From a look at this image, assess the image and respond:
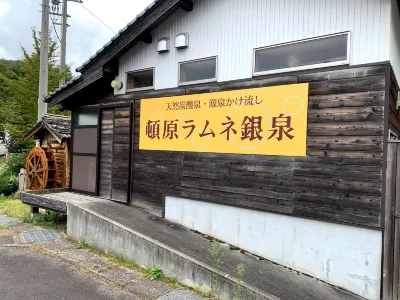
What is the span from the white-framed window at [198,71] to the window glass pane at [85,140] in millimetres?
3166

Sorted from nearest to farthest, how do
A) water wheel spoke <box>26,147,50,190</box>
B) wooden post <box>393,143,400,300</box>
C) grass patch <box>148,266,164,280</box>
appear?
wooden post <box>393,143,400,300</box>, grass patch <box>148,266,164,280</box>, water wheel spoke <box>26,147,50,190</box>

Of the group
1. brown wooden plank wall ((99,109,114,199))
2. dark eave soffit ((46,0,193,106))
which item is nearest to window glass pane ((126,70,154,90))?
dark eave soffit ((46,0,193,106))

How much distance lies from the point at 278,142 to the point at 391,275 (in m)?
2.45

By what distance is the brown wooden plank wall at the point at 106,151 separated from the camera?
777 centimetres

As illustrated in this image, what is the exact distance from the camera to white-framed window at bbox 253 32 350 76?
4.60m

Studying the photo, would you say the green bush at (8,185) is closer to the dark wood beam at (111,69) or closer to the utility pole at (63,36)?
the utility pole at (63,36)

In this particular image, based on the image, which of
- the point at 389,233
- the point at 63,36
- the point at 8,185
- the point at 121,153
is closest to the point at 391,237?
the point at 389,233

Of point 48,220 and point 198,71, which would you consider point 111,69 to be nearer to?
point 198,71

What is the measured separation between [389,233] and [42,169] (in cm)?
984

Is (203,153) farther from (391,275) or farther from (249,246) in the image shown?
(391,275)

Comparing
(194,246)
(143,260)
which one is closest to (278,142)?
(194,246)

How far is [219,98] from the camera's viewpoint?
228 inches

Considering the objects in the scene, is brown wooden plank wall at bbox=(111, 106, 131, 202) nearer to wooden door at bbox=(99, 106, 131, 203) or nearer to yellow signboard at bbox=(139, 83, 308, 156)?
wooden door at bbox=(99, 106, 131, 203)

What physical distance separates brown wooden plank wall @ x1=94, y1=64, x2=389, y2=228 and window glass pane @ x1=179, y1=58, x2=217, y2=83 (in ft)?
0.92
